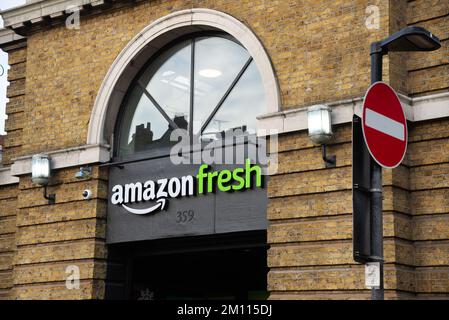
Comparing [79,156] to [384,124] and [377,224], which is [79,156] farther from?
[377,224]

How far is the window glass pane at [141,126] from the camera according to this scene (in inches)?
614

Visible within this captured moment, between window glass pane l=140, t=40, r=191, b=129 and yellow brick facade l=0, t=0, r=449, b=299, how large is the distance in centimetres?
74

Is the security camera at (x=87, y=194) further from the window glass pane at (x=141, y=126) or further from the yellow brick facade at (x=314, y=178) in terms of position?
the window glass pane at (x=141, y=126)

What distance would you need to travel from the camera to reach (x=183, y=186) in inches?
577

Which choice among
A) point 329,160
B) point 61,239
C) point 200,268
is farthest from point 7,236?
point 329,160

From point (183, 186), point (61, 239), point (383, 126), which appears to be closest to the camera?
point (383, 126)

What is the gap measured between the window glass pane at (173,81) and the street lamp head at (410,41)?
7.17 m

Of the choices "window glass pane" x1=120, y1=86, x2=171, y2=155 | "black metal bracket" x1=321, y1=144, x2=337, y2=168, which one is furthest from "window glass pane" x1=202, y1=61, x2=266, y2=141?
"black metal bracket" x1=321, y1=144, x2=337, y2=168

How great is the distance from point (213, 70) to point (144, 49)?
1492 millimetres

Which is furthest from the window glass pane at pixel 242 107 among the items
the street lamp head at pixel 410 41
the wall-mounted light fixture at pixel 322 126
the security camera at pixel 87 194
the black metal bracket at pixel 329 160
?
the street lamp head at pixel 410 41

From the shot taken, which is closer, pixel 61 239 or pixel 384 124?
pixel 384 124

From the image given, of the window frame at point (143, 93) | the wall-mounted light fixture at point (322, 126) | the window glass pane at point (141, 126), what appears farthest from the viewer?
the window glass pane at point (141, 126)

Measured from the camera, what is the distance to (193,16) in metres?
14.9

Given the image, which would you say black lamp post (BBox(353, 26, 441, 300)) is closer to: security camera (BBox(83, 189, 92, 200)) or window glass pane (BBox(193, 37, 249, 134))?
window glass pane (BBox(193, 37, 249, 134))
